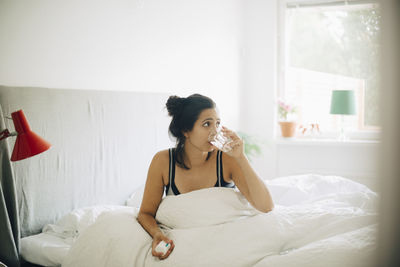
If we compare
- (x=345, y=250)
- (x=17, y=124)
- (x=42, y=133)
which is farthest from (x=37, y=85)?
(x=345, y=250)

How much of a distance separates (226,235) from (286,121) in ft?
8.67

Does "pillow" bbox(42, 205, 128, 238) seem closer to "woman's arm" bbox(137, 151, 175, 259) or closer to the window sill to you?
A: "woman's arm" bbox(137, 151, 175, 259)

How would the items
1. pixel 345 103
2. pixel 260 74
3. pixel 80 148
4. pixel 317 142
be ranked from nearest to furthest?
pixel 80 148, pixel 345 103, pixel 317 142, pixel 260 74

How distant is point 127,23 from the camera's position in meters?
2.11

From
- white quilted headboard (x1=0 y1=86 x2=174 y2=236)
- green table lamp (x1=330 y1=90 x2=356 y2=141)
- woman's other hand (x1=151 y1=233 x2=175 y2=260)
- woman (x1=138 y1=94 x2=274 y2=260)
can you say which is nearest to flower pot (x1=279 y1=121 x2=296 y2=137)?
green table lamp (x1=330 y1=90 x2=356 y2=141)

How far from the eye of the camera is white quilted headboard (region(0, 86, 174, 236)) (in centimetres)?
145

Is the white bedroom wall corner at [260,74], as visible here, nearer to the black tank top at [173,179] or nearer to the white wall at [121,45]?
the white wall at [121,45]

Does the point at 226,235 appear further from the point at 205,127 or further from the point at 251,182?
the point at 205,127

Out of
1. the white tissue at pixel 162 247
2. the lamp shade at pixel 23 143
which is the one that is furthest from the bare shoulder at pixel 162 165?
the lamp shade at pixel 23 143

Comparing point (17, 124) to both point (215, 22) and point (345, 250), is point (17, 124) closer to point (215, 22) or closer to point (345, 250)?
point (345, 250)

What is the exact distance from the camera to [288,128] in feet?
11.8

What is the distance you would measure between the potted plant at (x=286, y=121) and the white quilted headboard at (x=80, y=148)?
1748 millimetres

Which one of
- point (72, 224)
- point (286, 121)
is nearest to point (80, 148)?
point (72, 224)

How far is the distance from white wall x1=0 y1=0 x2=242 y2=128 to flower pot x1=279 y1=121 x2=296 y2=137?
0.63 metres
